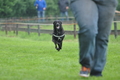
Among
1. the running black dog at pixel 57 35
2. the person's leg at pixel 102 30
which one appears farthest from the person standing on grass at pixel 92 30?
the running black dog at pixel 57 35

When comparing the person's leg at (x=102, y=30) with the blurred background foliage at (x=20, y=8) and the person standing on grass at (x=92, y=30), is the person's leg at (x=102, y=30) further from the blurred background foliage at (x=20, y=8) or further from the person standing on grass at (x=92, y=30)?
the blurred background foliage at (x=20, y=8)

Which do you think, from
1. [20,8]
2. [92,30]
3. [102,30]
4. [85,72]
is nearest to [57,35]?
[102,30]

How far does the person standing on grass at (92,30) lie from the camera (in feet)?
17.8

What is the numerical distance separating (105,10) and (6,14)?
135ft

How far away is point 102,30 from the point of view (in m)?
5.87

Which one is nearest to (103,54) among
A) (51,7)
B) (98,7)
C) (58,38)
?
(98,7)

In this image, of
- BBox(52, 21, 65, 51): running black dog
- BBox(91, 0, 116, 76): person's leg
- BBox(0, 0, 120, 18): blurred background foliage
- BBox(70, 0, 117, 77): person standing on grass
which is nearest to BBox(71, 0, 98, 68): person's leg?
BBox(70, 0, 117, 77): person standing on grass

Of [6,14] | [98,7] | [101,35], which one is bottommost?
[6,14]

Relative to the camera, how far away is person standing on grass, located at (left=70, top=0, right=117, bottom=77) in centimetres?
544

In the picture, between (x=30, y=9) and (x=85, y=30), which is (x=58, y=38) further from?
(x=30, y=9)

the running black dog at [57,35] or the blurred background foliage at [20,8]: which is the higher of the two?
the running black dog at [57,35]

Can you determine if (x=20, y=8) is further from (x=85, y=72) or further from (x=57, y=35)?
(x=85, y=72)

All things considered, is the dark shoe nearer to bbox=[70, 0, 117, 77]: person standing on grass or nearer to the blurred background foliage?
bbox=[70, 0, 117, 77]: person standing on grass

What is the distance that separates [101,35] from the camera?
5.88 m
